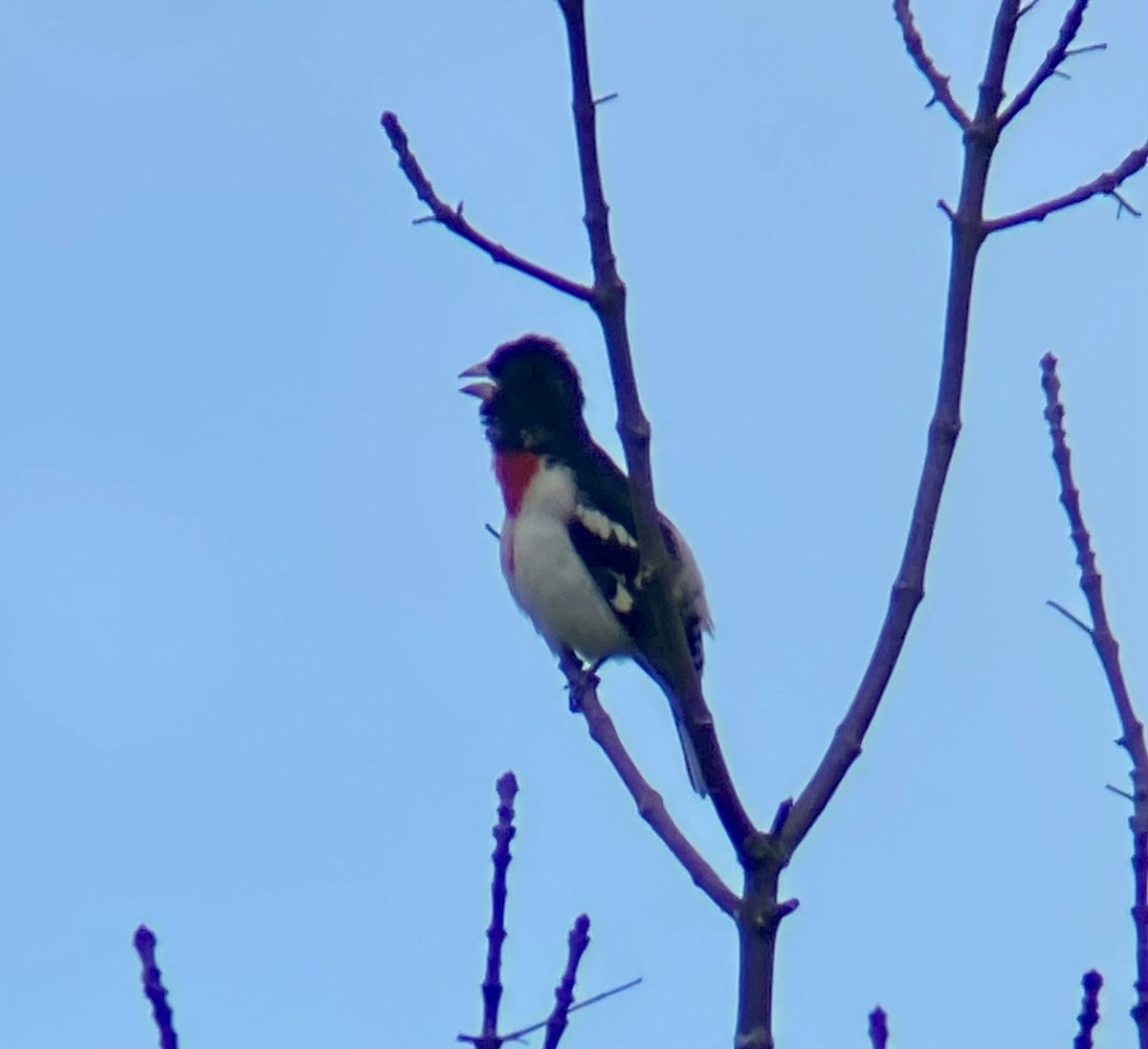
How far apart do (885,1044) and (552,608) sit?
5124mm

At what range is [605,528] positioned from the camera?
25.3 ft

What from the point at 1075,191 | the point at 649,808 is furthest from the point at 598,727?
the point at 1075,191

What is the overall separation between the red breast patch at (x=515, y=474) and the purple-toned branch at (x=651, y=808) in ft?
10.3

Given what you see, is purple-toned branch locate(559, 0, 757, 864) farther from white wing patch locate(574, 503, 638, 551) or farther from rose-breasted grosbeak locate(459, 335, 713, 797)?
white wing patch locate(574, 503, 638, 551)

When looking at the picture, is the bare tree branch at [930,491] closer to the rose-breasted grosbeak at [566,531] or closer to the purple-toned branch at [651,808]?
the purple-toned branch at [651,808]

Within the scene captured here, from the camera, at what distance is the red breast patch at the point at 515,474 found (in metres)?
8.08

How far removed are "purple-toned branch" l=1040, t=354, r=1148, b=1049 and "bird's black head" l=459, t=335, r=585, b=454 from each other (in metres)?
4.56

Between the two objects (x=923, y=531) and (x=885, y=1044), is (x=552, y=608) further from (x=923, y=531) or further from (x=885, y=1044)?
(x=885, y=1044)

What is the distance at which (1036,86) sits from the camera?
3.61m

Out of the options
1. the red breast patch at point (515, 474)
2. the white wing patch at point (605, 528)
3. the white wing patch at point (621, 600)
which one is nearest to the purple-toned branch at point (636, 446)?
the white wing patch at point (621, 600)

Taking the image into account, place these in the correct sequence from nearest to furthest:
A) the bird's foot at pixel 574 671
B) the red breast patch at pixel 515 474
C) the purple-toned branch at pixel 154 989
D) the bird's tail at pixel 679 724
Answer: the purple-toned branch at pixel 154 989 < the bird's tail at pixel 679 724 < the bird's foot at pixel 574 671 < the red breast patch at pixel 515 474

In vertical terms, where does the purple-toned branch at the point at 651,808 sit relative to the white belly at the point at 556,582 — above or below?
below

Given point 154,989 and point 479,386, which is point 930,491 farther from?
point 479,386

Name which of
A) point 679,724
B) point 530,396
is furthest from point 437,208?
point 530,396
